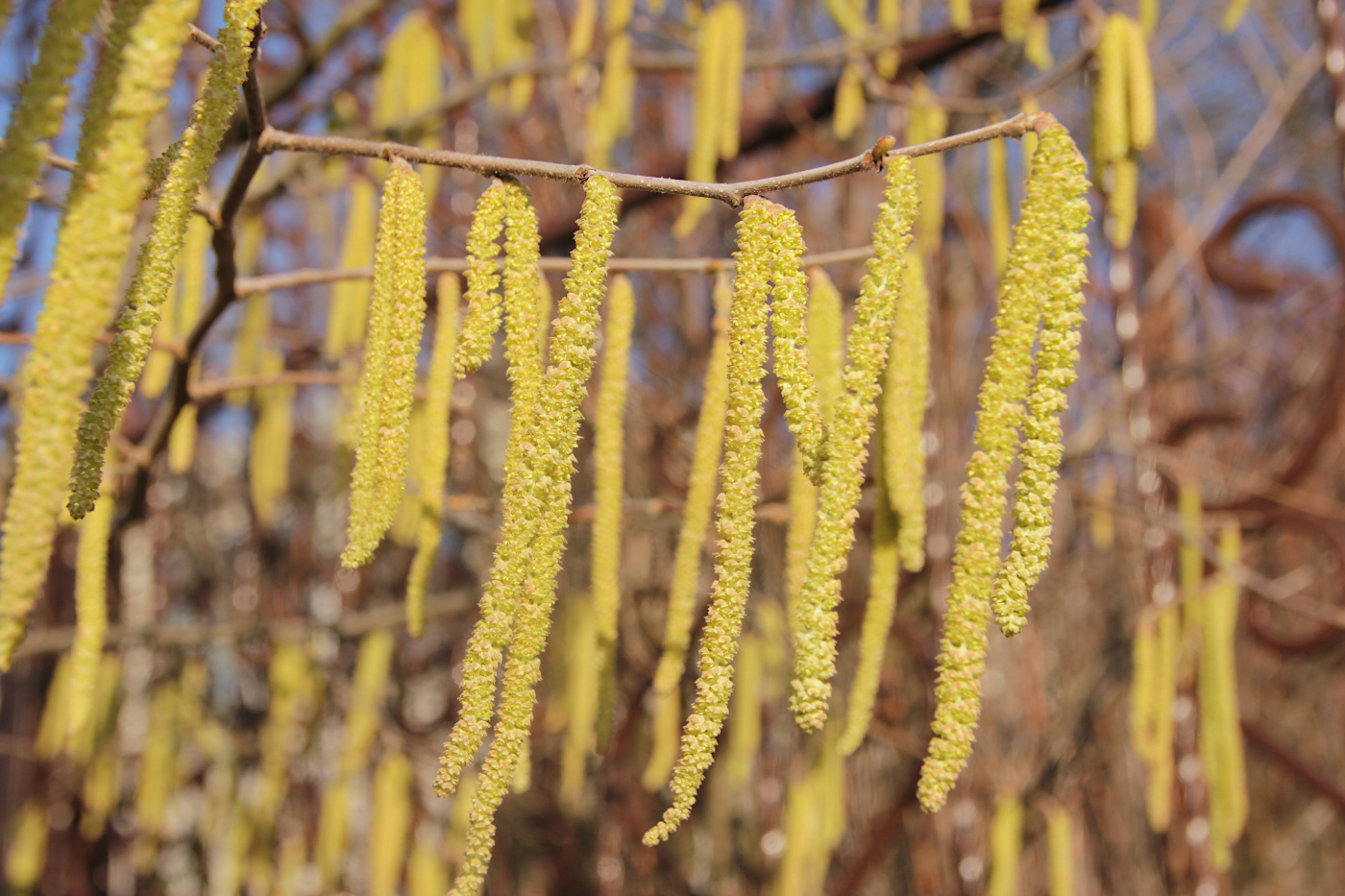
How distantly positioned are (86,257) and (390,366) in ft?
0.70

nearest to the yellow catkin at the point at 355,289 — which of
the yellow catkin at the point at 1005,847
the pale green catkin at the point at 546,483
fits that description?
the pale green catkin at the point at 546,483

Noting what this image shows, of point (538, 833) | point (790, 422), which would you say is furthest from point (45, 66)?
point (538, 833)

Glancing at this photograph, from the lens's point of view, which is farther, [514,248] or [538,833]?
[538,833]

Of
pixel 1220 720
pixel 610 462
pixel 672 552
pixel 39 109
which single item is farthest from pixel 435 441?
pixel 672 552

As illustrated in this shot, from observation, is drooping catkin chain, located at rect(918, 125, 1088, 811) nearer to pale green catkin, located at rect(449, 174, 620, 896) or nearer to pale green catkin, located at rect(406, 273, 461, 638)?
pale green catkin, located at rect(449, 174, 620, 896)

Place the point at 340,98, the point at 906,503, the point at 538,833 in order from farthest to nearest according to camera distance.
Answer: the point at 538,833
the point at 340,98
the point at 906,503

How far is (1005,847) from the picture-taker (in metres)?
1.28

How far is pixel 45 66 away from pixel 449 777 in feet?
1.22

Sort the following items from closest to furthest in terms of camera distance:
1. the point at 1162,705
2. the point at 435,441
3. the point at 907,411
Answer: the point at 907,411 → the point at 435,441 → the point at 1162,705

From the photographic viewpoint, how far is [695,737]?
0.52m

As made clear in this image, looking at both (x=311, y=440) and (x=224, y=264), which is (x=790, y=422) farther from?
(x=311, y=440)

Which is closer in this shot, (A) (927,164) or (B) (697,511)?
(B) (697,511)

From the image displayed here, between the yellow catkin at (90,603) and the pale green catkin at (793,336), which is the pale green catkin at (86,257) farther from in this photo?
the yellow catkin at (90,603)

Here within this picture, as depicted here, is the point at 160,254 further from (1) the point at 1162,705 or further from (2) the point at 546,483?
(1) the point at 1162,705
